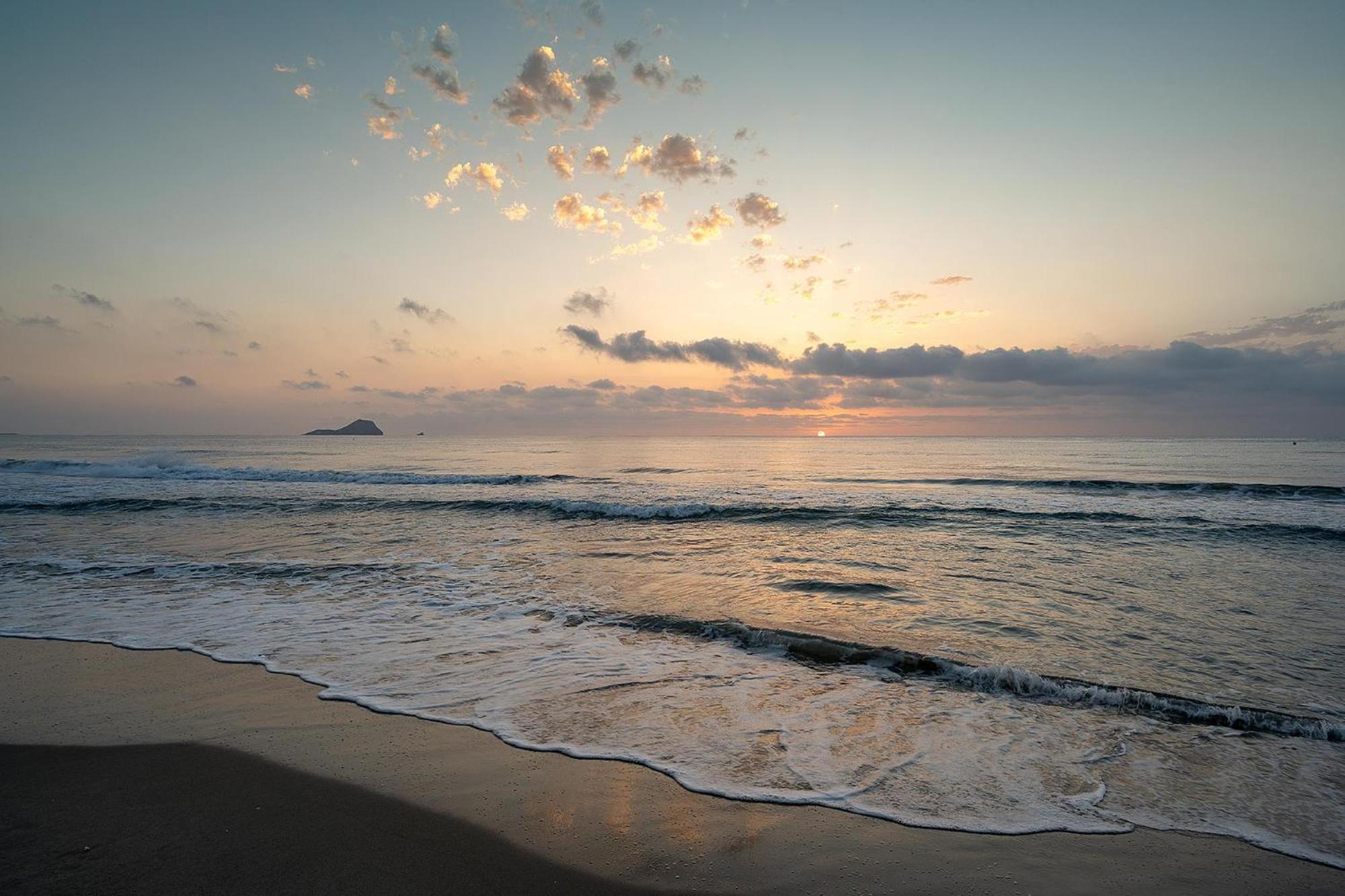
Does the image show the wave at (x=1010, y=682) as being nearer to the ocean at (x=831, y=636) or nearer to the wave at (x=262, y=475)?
the ocean at (x=831, y=636)

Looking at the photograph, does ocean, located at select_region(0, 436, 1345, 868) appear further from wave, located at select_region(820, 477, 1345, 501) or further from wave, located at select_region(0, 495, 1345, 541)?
wave, located at select_region(820, 477, 1345, 501)

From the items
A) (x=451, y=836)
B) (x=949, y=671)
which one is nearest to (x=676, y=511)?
(x=949, y=671)

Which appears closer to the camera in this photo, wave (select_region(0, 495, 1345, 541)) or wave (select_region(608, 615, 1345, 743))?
wave (select_region(608, 615, 1345, 743))

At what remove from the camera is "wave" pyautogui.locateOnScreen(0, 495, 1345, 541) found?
67.3 ft

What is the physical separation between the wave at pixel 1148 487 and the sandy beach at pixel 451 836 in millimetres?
33688

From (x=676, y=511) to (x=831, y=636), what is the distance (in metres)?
16.2

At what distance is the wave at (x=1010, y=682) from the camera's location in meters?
6.26

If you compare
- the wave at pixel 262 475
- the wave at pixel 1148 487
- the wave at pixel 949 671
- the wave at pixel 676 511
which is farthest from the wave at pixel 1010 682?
the wave at pixel 262 475

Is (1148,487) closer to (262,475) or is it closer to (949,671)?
(949,671)

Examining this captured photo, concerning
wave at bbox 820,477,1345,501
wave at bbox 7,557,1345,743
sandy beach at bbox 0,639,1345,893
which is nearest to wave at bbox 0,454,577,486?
wave at bbox 820,477,1345,501

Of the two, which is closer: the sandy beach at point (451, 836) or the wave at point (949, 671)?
the sandy beach at point (451, 836)

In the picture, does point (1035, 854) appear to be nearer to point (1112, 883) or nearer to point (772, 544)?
point (1112, 883)

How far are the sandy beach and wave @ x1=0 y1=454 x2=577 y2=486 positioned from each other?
33.1 meters

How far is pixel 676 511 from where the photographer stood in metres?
25.0
